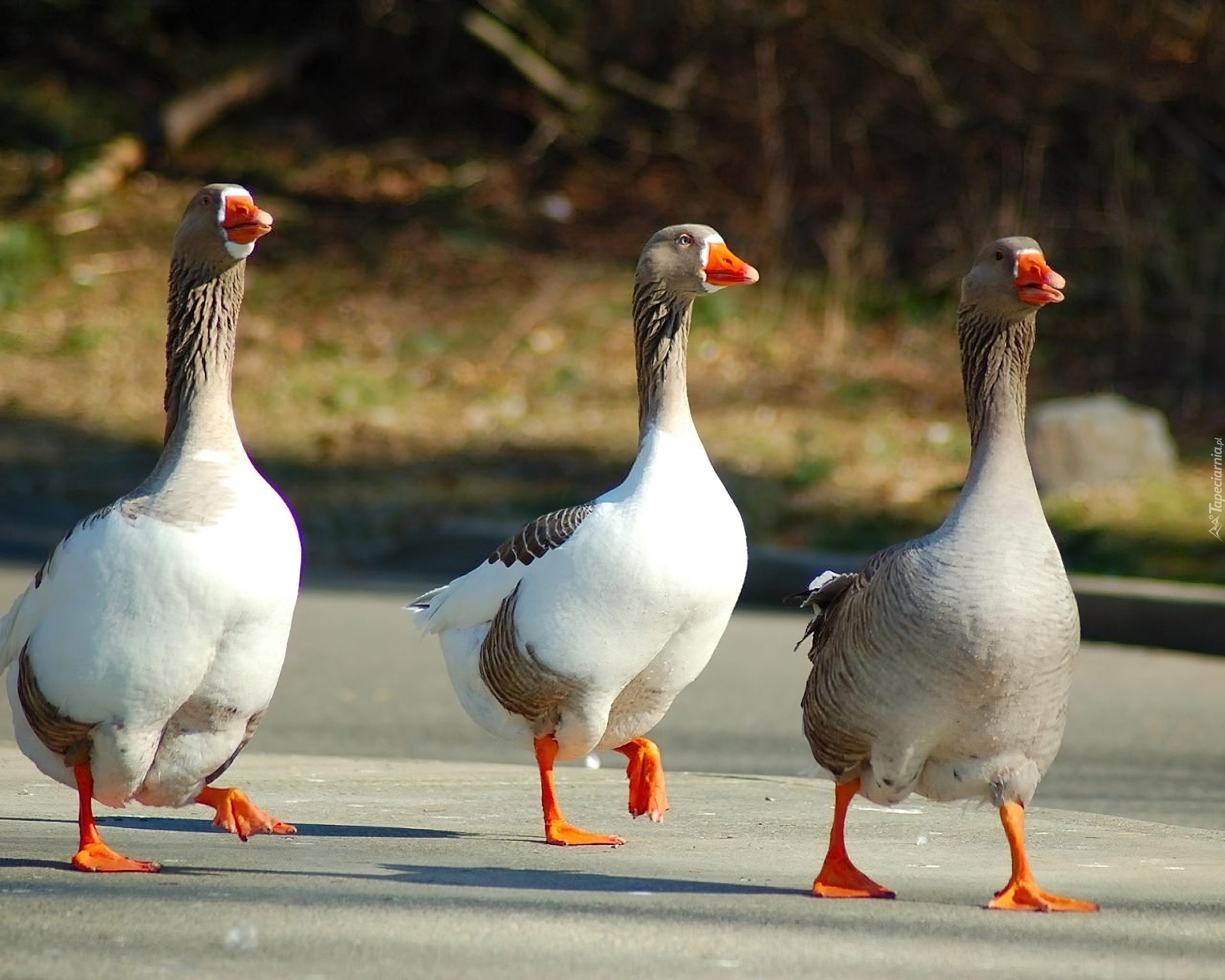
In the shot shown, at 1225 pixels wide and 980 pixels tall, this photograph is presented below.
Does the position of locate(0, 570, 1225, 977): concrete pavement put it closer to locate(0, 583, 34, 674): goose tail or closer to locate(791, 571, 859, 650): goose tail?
locate(0, 583, 34, 674): goose tail

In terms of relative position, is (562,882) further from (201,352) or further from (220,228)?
(220,228)

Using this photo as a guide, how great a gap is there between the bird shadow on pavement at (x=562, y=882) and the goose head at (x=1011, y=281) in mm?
1492

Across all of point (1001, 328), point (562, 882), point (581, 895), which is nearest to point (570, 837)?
point (562, 882)

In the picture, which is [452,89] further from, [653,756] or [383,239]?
[653,756]

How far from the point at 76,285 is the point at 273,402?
9.81 feet

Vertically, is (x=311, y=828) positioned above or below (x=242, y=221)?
below

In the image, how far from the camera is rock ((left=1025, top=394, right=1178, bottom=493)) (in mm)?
10711

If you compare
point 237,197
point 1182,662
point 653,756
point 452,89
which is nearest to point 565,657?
point 653,756

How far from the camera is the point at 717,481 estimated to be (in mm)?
4801

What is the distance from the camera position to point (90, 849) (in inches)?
161

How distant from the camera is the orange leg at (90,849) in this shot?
4031mm

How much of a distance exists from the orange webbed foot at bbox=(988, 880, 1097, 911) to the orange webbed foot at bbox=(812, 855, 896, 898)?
10.7 inches

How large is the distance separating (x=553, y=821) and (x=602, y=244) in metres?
11.9

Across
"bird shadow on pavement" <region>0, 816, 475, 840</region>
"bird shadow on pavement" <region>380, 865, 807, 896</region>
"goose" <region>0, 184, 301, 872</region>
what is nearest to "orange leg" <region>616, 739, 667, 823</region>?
"bird shadow on pavement" <region>0, 816, 475, 840</region>
